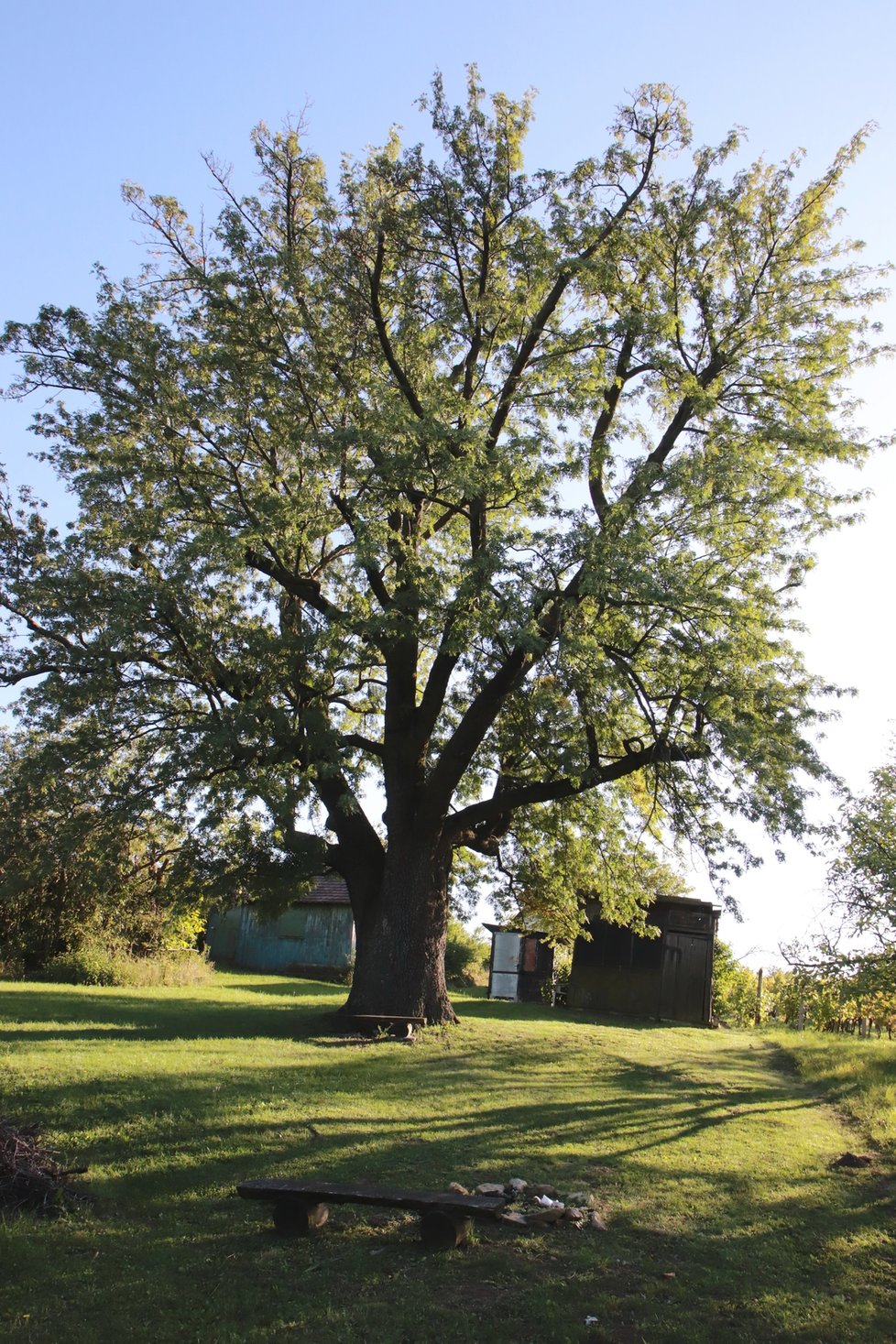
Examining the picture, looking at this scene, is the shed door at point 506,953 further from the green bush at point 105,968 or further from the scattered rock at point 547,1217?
the scattered rock at point 547,1217

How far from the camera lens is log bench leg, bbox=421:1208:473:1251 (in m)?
6.62

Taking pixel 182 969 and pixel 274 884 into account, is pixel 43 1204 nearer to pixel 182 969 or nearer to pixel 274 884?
pixel 274 884

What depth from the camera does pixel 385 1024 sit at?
15719 millimetres

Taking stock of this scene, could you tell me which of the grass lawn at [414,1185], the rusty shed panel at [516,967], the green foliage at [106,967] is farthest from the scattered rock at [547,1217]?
the rusty shed panel at [516,967]

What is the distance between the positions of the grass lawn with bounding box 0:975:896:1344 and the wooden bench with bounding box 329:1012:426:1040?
0.69m

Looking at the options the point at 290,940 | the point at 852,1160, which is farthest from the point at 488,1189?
the point at 290,940

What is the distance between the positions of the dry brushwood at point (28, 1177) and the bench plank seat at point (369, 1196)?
1424 millimetres

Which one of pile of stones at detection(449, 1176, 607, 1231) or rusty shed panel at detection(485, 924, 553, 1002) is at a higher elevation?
pile of stones at detection(449, 1176, 607, 1231)

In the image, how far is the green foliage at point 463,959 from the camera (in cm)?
4094

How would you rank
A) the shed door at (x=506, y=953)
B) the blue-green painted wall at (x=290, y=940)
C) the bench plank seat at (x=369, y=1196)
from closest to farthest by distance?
the bench plank seat at (x=369, y=1196)
the shed door at (x=506, y=953)
the blue-green painted wall at (x=290, y=940)

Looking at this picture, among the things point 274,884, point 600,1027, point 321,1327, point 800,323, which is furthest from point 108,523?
point 600,1027

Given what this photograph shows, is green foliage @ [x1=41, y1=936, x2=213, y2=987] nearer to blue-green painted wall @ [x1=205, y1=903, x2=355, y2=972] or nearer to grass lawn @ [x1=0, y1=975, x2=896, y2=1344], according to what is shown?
grass lawn @ [x1=0, y1=975, x2=896, y2=1344]

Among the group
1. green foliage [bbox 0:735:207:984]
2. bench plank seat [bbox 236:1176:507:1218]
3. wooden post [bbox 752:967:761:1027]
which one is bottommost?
wooden post [bbox 752:967:761:1027]

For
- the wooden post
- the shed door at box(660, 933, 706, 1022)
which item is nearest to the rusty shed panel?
the shed door at box(660, 933, 706, 1022)
